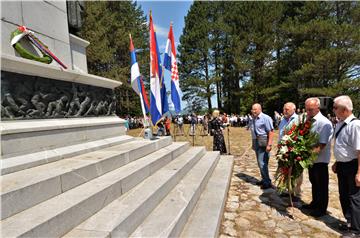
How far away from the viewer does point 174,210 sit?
10.2 ft

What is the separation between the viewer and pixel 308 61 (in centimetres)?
2469

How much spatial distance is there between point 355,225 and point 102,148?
4.18m

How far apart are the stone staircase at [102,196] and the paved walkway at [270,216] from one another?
1.03 ft

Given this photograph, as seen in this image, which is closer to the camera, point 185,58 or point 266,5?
point 266,5

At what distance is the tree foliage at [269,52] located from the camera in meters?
22.1

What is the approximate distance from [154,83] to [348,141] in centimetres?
401

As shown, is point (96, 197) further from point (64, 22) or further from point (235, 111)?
point (235, 111)

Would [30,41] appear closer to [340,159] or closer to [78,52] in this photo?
[78,52]

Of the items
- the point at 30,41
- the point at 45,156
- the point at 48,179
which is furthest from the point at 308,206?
the point at 30,41

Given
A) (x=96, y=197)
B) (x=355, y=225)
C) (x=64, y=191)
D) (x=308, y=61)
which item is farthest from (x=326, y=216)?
(x=308, y=61)

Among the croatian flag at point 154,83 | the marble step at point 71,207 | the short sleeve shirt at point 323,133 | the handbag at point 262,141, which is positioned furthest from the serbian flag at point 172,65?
the short sleeve shirt at point 323,133

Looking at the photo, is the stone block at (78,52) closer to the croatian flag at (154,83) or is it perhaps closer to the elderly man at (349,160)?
the croatian flag at (154,83)

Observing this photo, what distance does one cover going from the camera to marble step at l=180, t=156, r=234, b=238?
3012 mm

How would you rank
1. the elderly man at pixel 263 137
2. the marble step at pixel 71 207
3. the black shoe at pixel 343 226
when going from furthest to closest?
the elderly man at pixel 263 137 → the black shoe at pixel 343 226 → the marble step at pixel 71 207
